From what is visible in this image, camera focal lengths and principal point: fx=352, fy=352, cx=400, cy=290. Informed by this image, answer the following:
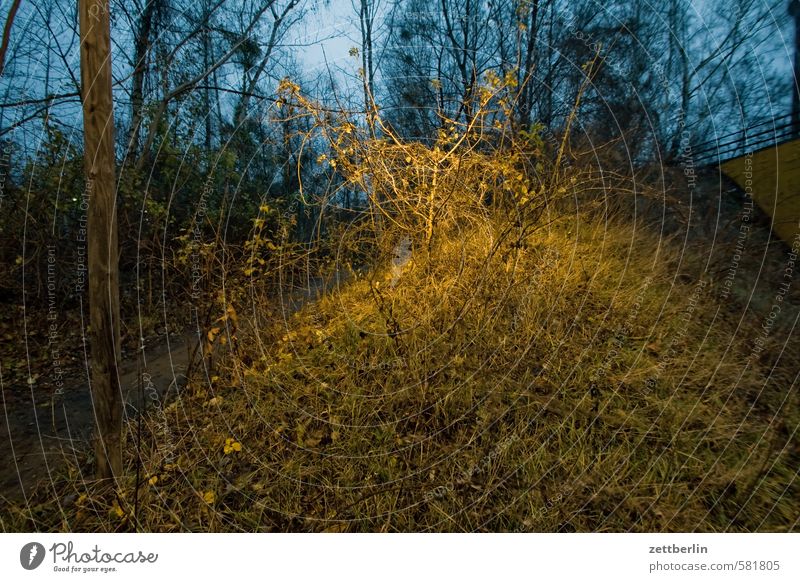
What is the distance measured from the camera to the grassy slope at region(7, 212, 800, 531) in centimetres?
198

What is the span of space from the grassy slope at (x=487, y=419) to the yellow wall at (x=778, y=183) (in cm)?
97

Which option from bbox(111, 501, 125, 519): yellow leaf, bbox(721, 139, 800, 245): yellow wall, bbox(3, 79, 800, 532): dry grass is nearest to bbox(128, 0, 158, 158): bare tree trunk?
bbox(3, 79, 800, 532): dry grass

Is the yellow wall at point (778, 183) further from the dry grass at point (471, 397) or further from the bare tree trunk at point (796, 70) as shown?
the dry grass at point (471, 397)

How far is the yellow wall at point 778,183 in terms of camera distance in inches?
136

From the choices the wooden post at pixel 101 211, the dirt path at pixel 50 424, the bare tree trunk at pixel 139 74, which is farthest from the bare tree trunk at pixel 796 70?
the bare tree trunk at pixel 139 74

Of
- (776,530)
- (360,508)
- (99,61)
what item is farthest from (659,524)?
(99,61)

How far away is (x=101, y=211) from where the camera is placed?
1.79m

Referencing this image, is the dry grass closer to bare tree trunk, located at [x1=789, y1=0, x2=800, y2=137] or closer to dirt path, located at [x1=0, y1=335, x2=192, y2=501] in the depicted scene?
dirt path, located at [x1=0, y1=335, x2=192, y2=501]

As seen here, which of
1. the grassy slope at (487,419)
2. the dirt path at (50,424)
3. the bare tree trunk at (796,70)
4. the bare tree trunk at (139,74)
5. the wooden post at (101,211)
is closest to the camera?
the wooden post at (101,211)

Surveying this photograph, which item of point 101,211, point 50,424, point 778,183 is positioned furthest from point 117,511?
point 778,183

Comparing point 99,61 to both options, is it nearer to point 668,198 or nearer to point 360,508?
point 360,508

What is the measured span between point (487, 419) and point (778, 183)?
4005 mm

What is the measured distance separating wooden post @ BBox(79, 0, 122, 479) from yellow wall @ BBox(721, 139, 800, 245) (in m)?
5.30

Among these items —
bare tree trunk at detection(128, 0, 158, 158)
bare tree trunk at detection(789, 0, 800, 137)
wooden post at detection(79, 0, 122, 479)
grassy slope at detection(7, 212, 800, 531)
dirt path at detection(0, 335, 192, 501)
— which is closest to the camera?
wooden post at detection(79, 0, 122, 479)
